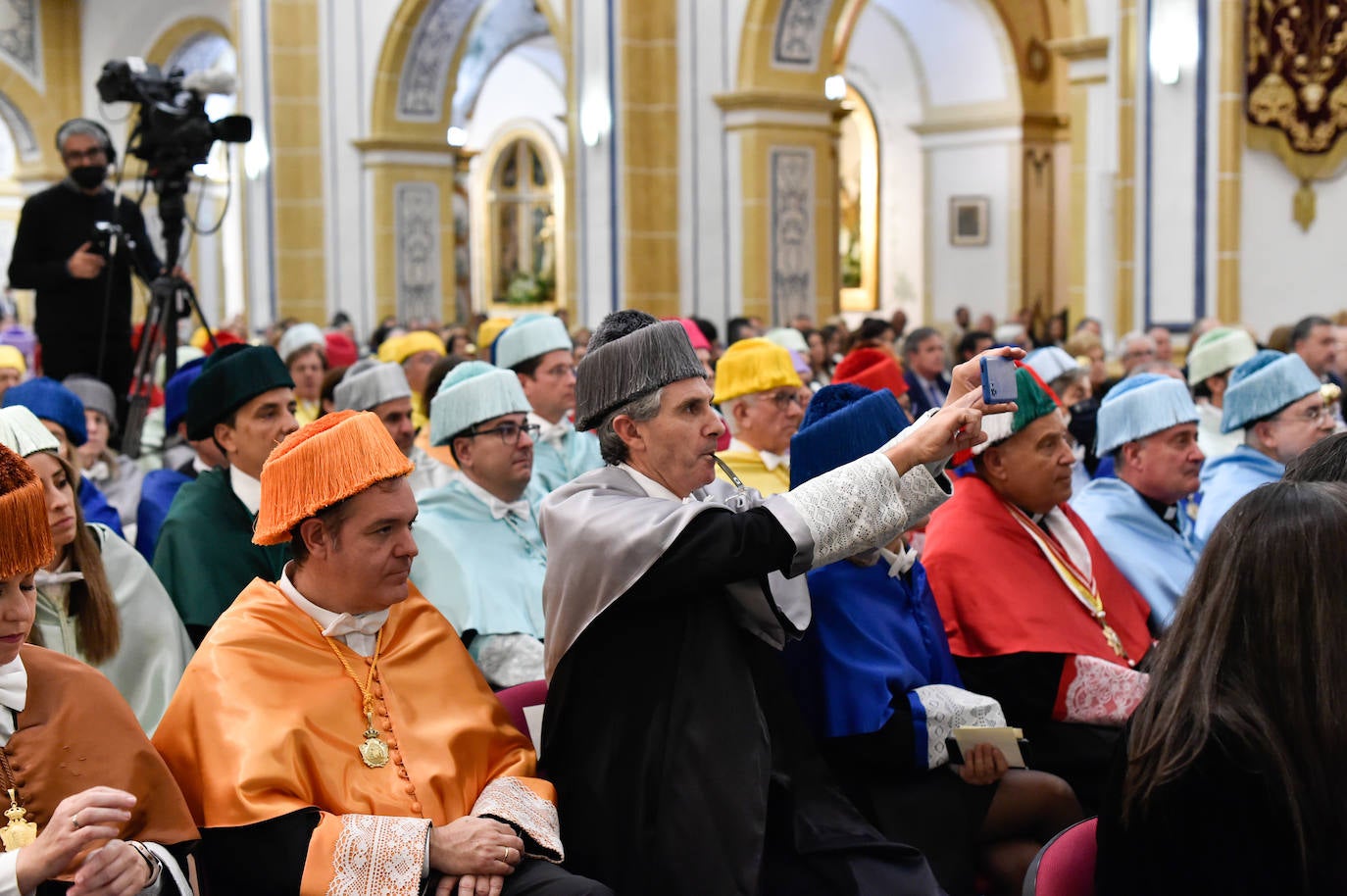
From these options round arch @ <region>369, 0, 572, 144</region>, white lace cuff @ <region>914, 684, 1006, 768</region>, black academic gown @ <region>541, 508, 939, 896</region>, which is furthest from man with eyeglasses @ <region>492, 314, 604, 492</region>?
round arch @ <region>369, 0, 572, 144</region>

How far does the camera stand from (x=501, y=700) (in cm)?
290

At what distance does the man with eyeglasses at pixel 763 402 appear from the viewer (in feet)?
16.2

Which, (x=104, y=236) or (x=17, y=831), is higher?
(x=104, y=236)

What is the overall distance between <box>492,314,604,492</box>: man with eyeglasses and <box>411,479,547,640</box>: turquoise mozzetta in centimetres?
123

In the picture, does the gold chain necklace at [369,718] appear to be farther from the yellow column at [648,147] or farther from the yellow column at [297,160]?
the yellow column at [297,160]

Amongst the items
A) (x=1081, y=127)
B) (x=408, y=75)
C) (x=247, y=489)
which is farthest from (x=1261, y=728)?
(x=408, y=75)

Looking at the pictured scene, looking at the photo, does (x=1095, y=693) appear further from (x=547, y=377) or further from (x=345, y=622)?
(x=547, y=377)

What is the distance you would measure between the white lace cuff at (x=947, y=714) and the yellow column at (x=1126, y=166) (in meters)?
7.22

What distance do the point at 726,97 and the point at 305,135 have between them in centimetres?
591

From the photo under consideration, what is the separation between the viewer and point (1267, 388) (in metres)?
4.64

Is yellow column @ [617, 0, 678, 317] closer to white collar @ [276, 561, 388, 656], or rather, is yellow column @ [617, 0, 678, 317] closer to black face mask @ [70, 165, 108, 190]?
black face mask @ [70, 165, 108, 190]

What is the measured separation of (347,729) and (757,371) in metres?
2.69

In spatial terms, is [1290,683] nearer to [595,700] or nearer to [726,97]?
[595,700]

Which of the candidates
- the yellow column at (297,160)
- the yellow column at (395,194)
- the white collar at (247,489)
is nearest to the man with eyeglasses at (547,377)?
the white collar at (247,489)
